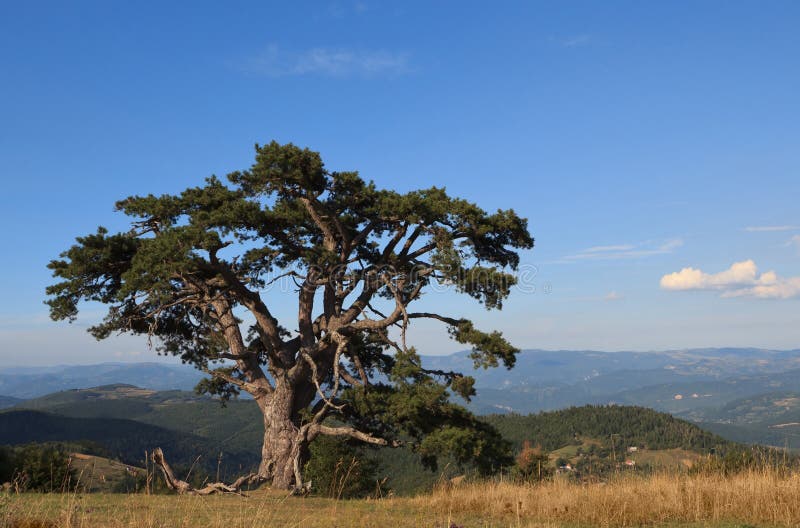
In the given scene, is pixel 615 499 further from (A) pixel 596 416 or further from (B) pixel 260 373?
(A) pixel 596 416

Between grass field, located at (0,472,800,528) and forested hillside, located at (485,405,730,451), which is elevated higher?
grass field, located at (0,472,800,528)

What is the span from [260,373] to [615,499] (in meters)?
15.4

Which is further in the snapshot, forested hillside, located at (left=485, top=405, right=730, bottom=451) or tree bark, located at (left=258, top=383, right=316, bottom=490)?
forested hillside, located at (left=485, top=405, right=730, bottom=451)

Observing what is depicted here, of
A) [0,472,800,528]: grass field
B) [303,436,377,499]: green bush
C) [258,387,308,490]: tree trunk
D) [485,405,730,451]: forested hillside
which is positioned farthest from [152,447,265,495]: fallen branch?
[485,405,730,451]: forested hillside

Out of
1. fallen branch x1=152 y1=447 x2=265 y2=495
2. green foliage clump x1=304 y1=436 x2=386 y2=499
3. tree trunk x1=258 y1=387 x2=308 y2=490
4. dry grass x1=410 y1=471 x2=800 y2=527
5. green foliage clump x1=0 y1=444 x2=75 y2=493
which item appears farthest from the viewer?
tree trunk x1=258 y1=387 x2=308 y2=490

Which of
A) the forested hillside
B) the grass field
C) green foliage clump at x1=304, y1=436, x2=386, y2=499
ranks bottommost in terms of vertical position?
the forested hillside

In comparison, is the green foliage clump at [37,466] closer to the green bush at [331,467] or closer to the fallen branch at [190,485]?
the fallen branch at [190,485]

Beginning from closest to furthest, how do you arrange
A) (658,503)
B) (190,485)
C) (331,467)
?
(658,503) → (190,485) → (331,467)

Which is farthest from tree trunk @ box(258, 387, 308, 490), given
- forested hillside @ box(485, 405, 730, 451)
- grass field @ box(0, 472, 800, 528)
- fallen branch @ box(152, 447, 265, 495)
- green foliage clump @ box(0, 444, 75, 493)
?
forested hillside @ box(485, 405, 730, 451)

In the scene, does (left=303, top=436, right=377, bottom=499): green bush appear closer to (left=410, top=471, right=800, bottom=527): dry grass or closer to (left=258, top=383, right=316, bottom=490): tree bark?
(left=258, top=383, right=316, bottom=490): tree bark

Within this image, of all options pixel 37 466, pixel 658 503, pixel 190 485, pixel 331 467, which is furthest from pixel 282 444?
pixel 658 503

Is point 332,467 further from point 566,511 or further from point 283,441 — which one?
point 566,511

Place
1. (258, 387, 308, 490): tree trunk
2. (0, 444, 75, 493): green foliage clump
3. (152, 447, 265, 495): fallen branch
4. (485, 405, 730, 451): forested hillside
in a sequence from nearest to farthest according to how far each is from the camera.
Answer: (152, 447, 265, 495): fallen branch < (0, 444, 75, 493): green foliage clump < (258, 387, 308, 490): tree trunk < (485, 405, 730, 451): forested hillside

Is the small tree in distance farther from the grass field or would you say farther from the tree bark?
the grass field
